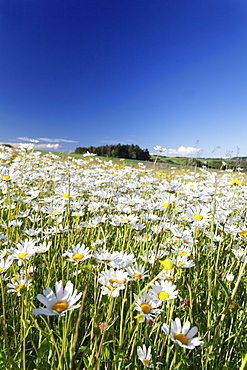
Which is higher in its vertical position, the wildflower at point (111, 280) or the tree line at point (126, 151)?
the tree line at point (126, 151)

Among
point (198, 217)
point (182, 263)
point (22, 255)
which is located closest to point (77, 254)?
point (22, 255)

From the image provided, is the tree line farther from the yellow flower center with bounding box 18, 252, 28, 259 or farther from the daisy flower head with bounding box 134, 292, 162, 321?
the daisy flower head with bounding box 134, 292, 162, 321

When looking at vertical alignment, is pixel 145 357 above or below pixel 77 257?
below

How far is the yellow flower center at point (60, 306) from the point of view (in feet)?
2.49

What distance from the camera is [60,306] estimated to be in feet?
2.54

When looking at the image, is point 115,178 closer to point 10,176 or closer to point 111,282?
point 10,176

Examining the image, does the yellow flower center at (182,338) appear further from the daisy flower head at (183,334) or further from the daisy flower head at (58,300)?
the daisy flower head at (58,300)

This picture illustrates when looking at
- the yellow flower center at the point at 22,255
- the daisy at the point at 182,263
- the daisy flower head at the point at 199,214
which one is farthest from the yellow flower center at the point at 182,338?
the daisy flower head at the point at 199,214

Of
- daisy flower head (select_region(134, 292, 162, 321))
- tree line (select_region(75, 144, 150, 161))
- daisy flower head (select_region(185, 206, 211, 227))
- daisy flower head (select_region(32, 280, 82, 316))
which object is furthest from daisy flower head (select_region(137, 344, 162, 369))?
A: tree line (select_region(75, 144, 150, 161))

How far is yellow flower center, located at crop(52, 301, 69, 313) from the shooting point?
2.49 feet

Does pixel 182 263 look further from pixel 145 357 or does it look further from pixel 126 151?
pixel 126 151

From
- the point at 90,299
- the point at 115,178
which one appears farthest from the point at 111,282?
the point at 115,178

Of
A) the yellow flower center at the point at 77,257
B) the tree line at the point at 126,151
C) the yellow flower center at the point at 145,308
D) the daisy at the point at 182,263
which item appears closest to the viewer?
the yellow flower center at the point at 145,308

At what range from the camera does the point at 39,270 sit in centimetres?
194
